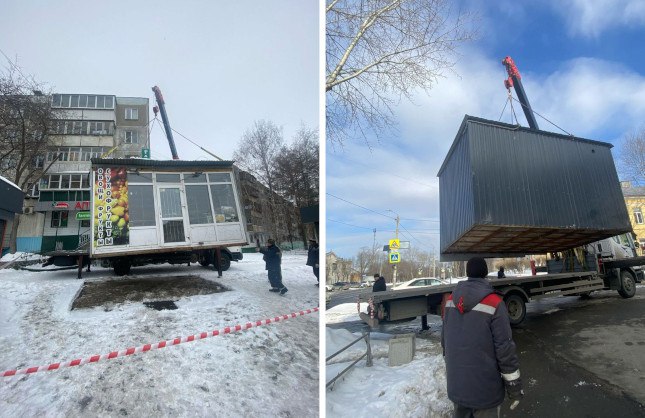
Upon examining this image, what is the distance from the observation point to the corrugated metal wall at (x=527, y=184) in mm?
3732

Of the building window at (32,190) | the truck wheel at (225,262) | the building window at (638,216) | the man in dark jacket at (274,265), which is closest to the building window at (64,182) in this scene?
the building window at (32,190)

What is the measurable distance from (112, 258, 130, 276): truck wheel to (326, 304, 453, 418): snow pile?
2313 millimetres

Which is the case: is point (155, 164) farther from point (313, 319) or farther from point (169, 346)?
point (313, 319)

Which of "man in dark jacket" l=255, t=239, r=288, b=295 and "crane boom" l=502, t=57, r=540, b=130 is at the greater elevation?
"crane boom" l=502, t=57, r=540, b=130

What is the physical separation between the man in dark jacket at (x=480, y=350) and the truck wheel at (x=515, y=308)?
3.15 metres

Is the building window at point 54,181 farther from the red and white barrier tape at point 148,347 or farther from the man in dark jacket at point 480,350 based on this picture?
the man in dark jacket at point 480,350

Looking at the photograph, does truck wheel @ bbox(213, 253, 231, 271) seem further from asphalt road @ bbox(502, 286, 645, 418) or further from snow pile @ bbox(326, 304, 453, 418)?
asphalt road @ bbox(502, 286, 645, 418)

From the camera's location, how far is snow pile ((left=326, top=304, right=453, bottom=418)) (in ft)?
7.39

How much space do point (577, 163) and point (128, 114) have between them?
5164 millimetres

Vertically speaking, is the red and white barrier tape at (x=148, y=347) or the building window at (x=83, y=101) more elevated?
the building window at (x=83, y=101)

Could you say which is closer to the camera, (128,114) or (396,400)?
Result: (396,400)

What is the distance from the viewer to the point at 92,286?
129 inches

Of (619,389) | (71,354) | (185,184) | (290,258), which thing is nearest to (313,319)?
(290,258)

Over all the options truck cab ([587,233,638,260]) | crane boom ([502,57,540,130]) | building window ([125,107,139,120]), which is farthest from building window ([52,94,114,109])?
truck cab ([587,233,638,260])
